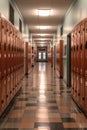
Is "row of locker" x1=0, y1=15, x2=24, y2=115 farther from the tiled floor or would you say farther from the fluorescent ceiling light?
the fluorescent ceiling light

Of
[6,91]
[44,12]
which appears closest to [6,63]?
[6,91]

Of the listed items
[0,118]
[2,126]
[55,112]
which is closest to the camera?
[2,126]

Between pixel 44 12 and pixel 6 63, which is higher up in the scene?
pixel 44 12

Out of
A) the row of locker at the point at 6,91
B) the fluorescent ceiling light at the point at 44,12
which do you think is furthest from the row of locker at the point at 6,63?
the fluorescent ceiling light at the point at 44,12

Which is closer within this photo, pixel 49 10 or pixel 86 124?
pixel 86 124

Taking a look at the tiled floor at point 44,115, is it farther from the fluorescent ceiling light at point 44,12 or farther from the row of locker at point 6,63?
the fluorescent ceiling light at point 44,12

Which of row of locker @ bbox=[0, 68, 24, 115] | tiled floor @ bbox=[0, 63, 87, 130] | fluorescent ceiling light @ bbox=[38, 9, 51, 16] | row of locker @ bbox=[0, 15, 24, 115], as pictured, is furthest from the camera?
fluorescent ceiling light @ bbox=[38, 9, 51, 16]

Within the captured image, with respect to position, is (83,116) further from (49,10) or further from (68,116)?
(49,10)

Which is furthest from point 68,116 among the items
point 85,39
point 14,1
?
point 14,1

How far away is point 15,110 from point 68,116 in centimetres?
144

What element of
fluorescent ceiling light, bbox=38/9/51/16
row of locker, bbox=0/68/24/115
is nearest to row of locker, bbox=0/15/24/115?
row of locker, bbox=0/68/24/115

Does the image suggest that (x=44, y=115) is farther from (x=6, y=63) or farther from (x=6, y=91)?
(x=6, y=63)

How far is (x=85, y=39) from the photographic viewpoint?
230 inches

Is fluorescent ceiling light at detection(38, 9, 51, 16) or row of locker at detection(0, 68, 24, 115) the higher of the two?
fluorescent ceiling light at detection(38, 9, 51, 16)
